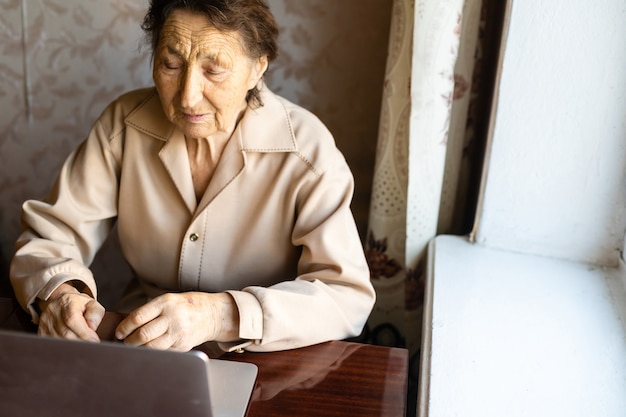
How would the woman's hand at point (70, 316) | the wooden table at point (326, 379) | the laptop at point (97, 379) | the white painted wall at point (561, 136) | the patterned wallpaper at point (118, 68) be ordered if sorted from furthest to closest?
the patterned wallpaper at point (118, 68)
the white painted wall at point (561, 136)
the woman's hand at point (70, 316)
the wooden table at point (326, 379)
the laptop at point (97, 379)

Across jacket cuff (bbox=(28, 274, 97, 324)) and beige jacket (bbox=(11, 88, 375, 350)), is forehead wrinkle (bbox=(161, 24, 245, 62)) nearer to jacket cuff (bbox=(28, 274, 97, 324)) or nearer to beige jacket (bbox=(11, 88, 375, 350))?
beige jacket (bbox=(11, 88, 375, 350))

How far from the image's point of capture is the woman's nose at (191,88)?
3.88 ft

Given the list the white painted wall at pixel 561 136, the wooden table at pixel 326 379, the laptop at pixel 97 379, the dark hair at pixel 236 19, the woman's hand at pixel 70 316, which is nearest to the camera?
the laptop at pixel 97 379

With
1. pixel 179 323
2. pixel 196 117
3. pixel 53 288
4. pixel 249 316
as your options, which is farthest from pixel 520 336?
pixel 53 288

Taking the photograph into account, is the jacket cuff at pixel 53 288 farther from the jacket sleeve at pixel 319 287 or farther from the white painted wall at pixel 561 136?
the white painted wall at pixel 561 136

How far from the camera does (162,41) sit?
1201 mm

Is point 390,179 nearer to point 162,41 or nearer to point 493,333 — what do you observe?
point 493,333

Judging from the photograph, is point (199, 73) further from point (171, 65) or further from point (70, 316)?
point (70, 316)

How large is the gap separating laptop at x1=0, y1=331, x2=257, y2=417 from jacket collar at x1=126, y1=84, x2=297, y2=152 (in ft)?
1.96

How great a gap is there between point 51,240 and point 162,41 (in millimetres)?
439

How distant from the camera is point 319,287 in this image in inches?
46.4

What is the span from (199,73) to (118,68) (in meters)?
0.72

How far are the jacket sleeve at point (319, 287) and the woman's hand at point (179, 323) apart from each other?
3 cm

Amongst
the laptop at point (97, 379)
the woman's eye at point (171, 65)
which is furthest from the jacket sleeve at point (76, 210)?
the laptop at point (97, 379)
